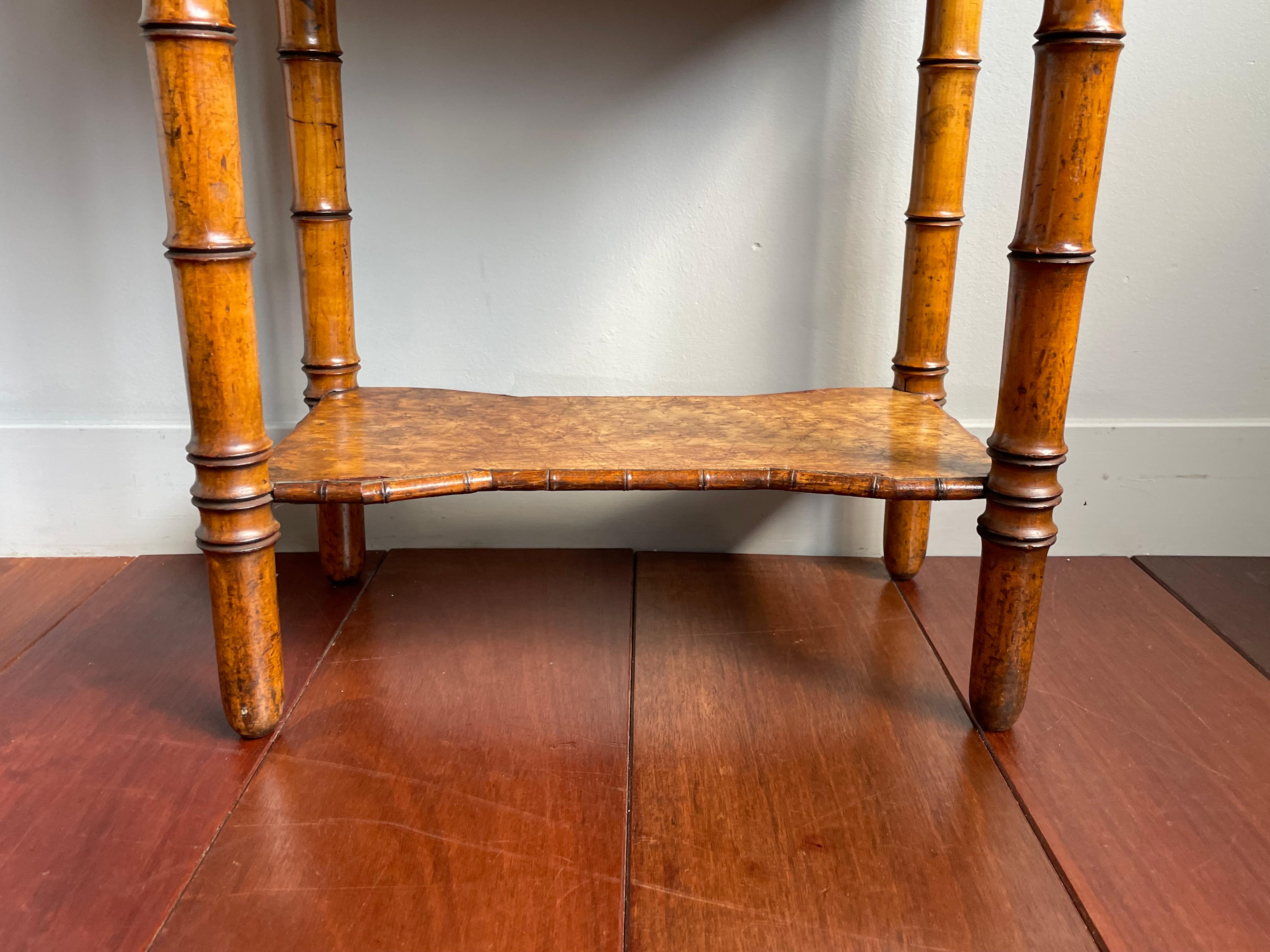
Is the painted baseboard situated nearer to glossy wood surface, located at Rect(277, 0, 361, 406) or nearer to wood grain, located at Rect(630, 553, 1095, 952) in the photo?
wood grain, located at Rect(630, 553, 1095, 952)

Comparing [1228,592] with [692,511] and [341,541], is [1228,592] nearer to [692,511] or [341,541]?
[692,511]

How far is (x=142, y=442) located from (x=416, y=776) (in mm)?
881

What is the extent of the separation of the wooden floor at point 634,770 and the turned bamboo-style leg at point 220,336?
0.14 meters

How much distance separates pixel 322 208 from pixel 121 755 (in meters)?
0.75

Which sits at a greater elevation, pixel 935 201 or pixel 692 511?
pixel 935 201

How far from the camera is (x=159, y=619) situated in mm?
1501

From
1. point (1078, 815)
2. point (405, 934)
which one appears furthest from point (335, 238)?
point (1078, 815)

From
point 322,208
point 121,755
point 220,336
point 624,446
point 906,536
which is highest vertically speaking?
point 322,208

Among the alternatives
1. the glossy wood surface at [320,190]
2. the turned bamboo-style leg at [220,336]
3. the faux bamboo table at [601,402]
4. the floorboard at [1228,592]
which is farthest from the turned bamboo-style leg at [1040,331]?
the glossy wood surface at [320,190]

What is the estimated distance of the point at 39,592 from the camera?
5.23 feet

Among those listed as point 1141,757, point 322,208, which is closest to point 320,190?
point 322,208

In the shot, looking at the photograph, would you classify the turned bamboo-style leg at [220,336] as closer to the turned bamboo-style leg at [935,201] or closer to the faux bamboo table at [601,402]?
the faux bamboo table at [601,402]

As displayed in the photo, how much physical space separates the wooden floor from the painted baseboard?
0.30ft

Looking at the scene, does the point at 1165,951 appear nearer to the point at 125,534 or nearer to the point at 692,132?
the point at 692,132
